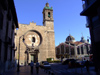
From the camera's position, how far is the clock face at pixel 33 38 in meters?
34.1

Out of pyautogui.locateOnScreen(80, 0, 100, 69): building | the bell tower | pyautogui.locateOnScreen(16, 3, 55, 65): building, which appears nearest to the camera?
pyautogui.locateOnScreen(80, 0, 100, 69): building

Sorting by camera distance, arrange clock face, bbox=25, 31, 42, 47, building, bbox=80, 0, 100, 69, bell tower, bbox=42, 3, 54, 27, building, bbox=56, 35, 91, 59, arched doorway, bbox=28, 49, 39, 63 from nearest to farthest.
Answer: building, bbox=80, 0, 100, 69 < arched doorway, bbox=28, 49, 39, 63 < clock face, bbox=25, 31, 42, 47 < bell tower, bbox=42, 3, 54, 27 < building, bbox=56, 35, 91, 59

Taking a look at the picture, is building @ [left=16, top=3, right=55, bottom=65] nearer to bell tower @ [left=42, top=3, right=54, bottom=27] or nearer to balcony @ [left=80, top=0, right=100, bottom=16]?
bell tower @ [left=42, top=3, right=54, bottom=27]

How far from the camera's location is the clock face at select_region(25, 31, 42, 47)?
34.1 meters

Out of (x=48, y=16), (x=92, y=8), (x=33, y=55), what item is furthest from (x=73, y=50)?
(x=92, y=8)

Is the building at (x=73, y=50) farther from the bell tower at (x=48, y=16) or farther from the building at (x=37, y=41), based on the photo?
the bell tower at (x=48, y=16)

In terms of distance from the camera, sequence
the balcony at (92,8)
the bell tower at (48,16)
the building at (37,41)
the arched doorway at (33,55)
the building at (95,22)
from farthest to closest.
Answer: the bell tower at (48,16) < the arched doorway at (33,55) < the building at (37,41) < the building at (95,22) < the balcony at (92,8)

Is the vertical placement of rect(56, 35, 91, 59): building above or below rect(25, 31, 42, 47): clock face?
below

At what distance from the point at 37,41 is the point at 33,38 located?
177cm

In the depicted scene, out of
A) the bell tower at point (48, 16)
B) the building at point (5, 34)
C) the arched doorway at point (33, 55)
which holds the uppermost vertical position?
the bell tower at point (48, 16)

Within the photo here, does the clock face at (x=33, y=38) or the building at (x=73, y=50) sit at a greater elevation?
the clock face at (x=33, y=38)

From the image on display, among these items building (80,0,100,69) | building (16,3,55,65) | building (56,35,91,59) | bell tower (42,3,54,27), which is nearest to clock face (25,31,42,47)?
building (16,3,55,65)

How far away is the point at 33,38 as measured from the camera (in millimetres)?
35344

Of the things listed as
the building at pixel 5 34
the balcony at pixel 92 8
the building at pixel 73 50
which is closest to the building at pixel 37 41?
the building at pixel 5 34
